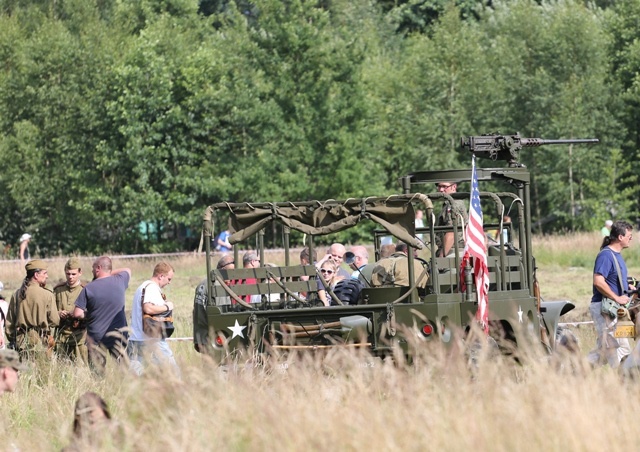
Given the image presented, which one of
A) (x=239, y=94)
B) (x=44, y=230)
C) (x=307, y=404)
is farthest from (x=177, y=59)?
(x=307, y=404)

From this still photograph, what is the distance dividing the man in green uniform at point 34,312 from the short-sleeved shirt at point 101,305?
0.71 metres

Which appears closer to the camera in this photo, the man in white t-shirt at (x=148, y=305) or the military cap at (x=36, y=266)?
the man in white t-shirt at (x=148, y=305)

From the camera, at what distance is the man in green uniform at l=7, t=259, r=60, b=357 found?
14.9 metres

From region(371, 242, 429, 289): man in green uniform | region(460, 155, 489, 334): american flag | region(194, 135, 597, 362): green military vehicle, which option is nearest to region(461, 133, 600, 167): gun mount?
region(194, 135, 597, 362): green military vehicle

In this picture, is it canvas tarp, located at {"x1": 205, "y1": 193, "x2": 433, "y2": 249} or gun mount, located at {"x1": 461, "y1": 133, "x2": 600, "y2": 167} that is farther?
gun mount, located at {"x1": 461, "y1": 133, "x2": 600, "y2": 167}

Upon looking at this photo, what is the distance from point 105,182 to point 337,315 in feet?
116

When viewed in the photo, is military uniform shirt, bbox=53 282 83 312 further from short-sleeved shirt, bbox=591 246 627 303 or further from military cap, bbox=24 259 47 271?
short-sleeved shirt, bbox=591 246 627 303

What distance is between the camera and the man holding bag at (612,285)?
530 inches

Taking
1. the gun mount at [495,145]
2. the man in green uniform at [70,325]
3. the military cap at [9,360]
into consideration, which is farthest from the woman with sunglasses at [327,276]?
the military cap at [9,360]

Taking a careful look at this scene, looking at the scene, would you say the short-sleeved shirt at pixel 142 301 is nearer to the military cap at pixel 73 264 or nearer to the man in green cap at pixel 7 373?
the military cap at pixel 73 264

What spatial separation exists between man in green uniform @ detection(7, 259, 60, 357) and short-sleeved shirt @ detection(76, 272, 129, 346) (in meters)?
0.71

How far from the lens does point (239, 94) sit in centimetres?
4562

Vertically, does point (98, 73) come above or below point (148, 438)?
above

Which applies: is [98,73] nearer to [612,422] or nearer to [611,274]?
[611,274]
